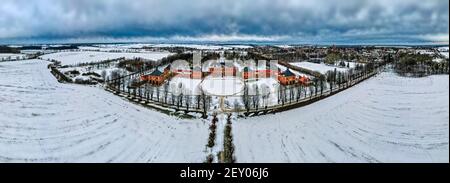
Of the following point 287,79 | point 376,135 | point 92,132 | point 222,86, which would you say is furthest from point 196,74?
point 376,135

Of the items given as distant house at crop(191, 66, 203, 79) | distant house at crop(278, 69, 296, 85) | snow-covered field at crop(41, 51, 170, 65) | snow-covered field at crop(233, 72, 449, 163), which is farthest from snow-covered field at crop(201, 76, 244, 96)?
snow-covered field at crop(41, 51, 170, 65)

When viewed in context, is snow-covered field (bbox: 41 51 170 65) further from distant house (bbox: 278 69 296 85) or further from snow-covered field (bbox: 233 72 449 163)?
snow-covered field (bbox: 233 72 449 163)

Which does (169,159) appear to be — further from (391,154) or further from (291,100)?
(291,100)

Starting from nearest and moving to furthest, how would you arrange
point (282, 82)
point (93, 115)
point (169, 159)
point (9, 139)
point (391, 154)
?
point (391, 154), point (169, 159), point (9, 139), point (93, 115), point (282, 82)

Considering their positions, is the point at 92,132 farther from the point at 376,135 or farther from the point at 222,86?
the point at 222,86

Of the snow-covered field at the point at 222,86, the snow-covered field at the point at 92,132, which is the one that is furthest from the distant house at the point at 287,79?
the snow-covered field at the point at 92,132
